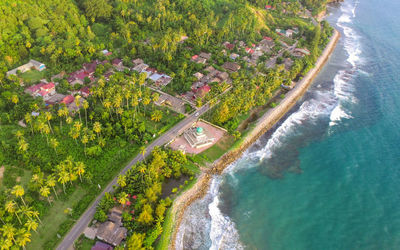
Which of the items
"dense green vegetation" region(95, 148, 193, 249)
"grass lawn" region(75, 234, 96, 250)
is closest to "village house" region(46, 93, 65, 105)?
"dense green vegetation" region(95, 148, 193, 249)

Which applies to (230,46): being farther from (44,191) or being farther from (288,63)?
(44,191)

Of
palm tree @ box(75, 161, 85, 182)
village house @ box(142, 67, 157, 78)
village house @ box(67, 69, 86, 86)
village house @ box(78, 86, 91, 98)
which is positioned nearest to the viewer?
palm tree @ box(75, 161, 85, 182)

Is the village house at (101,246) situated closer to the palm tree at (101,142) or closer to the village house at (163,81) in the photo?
the palm tree at (101,142)

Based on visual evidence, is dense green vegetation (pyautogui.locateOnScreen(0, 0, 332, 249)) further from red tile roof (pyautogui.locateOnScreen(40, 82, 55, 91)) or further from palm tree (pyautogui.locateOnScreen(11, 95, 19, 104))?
red tile roof (pyautogui.locateOnScreen(40, 82, 55, 91))

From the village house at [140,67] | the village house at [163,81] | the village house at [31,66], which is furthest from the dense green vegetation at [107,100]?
the village house at [140,67]

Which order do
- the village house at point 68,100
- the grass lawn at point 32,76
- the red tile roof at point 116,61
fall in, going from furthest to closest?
1. the red tile roof at point 116,61
2. the grass lawn at point 32,76
3. the village house at point 68,100

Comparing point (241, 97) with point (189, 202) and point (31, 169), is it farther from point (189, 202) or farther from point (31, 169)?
point (31, 169)
